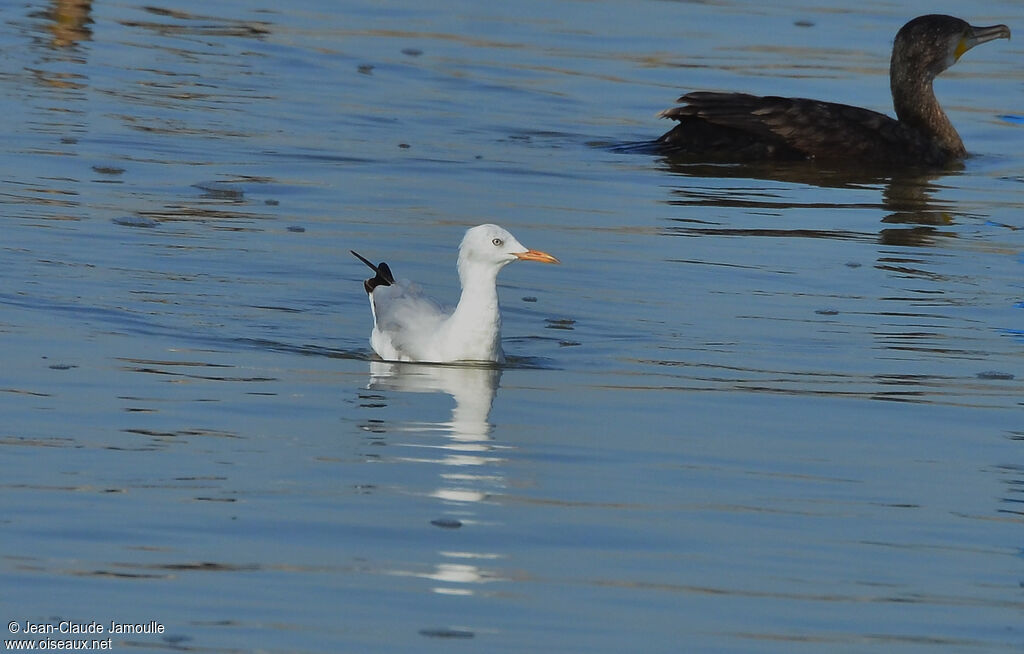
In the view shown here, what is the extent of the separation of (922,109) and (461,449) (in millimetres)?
10225

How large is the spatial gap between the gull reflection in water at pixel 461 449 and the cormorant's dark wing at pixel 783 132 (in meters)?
6.88

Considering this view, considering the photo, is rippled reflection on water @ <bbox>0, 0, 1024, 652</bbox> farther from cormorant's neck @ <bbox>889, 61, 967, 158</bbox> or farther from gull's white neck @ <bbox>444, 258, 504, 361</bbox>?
cormorant's neck @ <bbox>889, 61, 967, 158</bbox>

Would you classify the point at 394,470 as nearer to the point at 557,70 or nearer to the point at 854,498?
the point at 854,498

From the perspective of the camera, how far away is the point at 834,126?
15.9 m

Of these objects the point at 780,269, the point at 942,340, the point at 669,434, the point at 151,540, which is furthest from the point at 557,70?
the point at 151,540

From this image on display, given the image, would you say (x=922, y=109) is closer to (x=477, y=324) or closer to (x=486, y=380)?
(x=477, y=324)

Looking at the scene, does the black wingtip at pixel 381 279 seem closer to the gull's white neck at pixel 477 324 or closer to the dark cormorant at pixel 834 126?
the gull's white neck at pixel 477 324

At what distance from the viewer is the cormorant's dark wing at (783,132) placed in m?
15.8

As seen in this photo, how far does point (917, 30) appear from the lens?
668 inches

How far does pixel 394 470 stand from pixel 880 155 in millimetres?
9887

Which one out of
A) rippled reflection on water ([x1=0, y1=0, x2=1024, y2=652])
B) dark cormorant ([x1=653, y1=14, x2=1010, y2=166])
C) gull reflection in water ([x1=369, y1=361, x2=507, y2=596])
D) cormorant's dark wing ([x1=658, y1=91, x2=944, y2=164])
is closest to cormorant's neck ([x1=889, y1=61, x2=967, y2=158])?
dark cormorant ([x1=653, y1=14, x2=1010, y2=166])

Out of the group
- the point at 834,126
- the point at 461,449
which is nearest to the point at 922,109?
the point at 834,126

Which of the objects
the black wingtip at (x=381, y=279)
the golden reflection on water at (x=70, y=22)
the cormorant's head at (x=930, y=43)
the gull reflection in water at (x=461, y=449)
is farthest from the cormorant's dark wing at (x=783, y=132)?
the gull reflection in water at (x=461, y=449)

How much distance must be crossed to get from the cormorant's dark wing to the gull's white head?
636 cm
